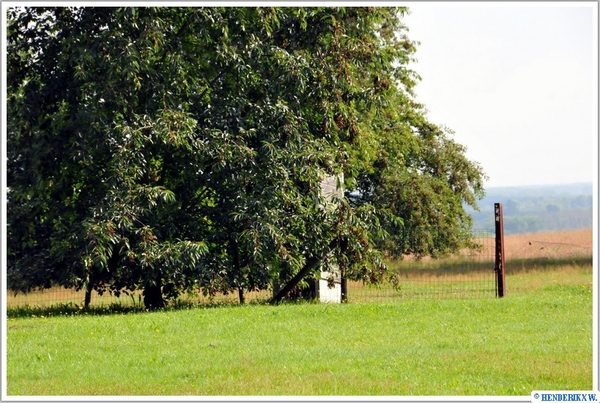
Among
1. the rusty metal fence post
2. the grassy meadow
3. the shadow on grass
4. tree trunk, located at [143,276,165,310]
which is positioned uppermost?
the rusty metal fence post

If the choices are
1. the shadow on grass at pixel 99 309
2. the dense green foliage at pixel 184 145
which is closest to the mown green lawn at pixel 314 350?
the shadow on grass at pixel 99 309

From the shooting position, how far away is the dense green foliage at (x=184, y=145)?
645 inches

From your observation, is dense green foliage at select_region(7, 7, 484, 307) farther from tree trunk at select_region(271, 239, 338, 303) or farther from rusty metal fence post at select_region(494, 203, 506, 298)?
rusty metal fence post at select_region(494, 203, 506, 298)

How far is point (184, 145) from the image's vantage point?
53.9 feet

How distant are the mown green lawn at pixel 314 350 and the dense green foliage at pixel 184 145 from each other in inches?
58.2

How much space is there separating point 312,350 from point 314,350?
26 millimetres

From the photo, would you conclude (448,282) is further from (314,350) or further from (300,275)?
(314,350)

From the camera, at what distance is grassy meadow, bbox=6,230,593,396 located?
31.5 ft

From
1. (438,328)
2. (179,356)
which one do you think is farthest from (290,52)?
(179,356)

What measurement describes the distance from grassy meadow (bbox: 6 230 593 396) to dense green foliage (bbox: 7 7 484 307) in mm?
1330

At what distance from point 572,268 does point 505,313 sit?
12.9 metres

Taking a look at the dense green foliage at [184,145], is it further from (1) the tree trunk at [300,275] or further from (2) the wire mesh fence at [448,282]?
(2) the wire mesh fence at [448,282]

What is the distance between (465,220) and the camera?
31891mm

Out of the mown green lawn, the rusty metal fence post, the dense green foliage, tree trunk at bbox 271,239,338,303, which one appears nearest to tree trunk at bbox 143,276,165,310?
the dense green foliage
